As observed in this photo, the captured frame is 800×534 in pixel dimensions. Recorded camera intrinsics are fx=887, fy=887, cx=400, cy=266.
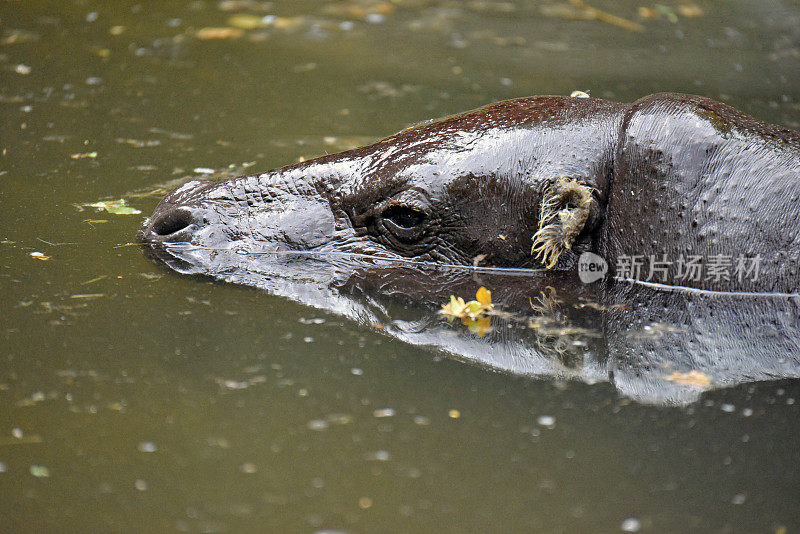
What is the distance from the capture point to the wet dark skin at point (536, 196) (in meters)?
4.96

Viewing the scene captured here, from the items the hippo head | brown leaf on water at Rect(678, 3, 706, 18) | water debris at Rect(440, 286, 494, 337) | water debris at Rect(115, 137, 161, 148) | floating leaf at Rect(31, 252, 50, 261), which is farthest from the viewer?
brown leaf on water at Rect(678, 3, 706, 18)

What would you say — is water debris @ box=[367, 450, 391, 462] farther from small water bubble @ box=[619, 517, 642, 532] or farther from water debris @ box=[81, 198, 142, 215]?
water debris @ box=[81, 198, 142, 215]

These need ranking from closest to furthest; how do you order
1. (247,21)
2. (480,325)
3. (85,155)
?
(480,325), (85,155), (247,21)

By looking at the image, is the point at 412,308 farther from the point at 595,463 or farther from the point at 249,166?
the point at 249,166

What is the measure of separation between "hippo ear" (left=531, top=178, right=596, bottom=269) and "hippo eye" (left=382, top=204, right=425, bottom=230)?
0.72 m

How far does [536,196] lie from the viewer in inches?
204

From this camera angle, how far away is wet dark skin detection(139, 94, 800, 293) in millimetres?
4957

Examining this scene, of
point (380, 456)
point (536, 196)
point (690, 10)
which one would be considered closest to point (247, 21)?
point (690, 10)

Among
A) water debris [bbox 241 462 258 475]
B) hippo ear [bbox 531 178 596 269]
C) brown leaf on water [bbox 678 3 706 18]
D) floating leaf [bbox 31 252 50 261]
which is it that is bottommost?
floating leaf [bbox 31 252 50 261]

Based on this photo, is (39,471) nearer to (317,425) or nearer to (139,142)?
(317,425)

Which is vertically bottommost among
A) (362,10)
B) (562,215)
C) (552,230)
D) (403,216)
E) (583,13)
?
(362,10)

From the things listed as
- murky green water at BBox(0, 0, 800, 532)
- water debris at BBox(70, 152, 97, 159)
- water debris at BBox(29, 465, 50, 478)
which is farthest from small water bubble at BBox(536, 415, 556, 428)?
water debris at BBox(70, 152, 97, 159)

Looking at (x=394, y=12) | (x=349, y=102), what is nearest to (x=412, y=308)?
(x=349, y=102)

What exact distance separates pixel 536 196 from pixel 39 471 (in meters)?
3.04
